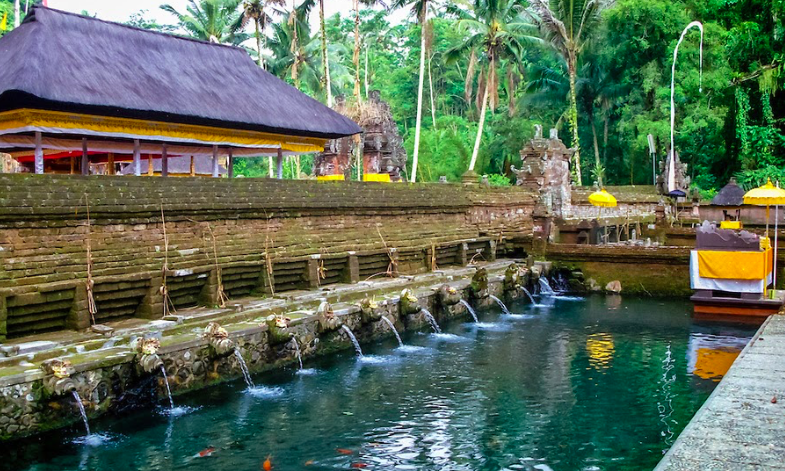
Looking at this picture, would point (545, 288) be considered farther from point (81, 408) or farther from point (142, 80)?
point (81, 408)

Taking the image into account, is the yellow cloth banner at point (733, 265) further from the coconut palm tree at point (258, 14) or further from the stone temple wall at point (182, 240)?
the coconut palm tree at point (258, 14)

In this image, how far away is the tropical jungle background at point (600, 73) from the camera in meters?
32.9

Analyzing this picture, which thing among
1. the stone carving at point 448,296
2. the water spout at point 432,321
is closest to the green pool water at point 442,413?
the water spout at point 432,321

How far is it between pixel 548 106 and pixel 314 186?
34.5 metres

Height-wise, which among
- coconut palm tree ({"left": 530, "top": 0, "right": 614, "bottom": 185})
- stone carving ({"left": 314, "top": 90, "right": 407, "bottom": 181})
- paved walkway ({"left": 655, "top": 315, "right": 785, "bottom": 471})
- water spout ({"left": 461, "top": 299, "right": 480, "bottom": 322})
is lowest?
water spout ({"left": 461, "top": 299, "right": 480, "bottom": 322})

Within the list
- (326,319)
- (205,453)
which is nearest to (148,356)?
(205,453)

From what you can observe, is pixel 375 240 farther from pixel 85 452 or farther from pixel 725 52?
pixel 725 52

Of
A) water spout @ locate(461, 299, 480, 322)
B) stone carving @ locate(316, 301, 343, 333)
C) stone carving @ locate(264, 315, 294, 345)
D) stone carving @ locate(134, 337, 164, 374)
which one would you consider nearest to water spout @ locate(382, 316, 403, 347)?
stone carving @ locate(316, 301, 343, 333)

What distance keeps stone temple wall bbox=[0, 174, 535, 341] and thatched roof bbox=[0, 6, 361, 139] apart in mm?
2789

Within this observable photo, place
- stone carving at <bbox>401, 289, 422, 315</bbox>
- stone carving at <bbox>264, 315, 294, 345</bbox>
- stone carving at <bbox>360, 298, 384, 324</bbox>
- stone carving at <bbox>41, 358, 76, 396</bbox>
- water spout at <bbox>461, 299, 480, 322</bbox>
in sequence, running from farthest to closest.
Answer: water spout at <bbox>461, 299, 480, 322</bbox> < stone carving at <bbox>401, 289, 422, 315</bbox> < stone carving at <bbox>360, 298, 384, 324</bbox> < stone carving at <bbox>264, 315, 294, 345</bbox> < stone carving at <bbox>41, 358, 76, 396</bbox>

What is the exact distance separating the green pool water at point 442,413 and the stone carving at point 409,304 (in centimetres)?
56

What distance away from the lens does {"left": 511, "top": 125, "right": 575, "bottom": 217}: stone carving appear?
2425cm

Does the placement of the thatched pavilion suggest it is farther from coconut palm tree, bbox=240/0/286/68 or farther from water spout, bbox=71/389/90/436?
coconut palm tree, bbox=240/0/286/68

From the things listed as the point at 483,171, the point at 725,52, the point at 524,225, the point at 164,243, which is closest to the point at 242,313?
the point at 164,243
